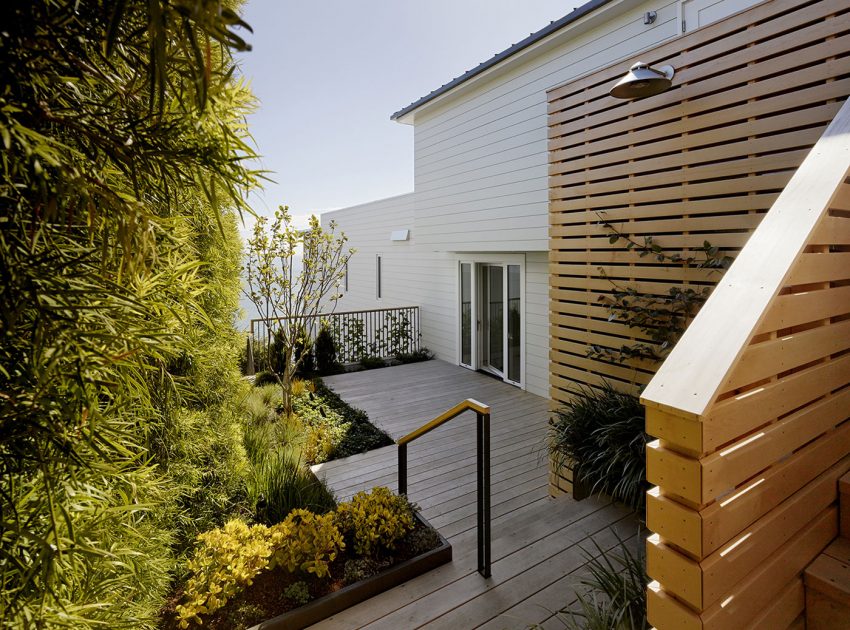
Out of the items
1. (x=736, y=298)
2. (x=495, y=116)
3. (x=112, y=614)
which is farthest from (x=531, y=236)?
(x=112, y=614)

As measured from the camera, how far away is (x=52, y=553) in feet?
2.96

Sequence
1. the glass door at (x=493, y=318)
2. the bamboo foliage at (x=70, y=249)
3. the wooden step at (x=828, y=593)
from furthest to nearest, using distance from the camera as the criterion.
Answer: the glass door at (x=493, y=318) < the wooden step at (x=828, y=593) < the bamboo foliage at (x=70, y=249)

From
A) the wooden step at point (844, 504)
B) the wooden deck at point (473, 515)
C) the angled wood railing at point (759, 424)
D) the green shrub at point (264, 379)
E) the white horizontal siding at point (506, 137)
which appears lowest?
the wooden deck at point (473, 515)

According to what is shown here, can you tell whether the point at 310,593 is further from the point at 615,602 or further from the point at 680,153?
the point at 680,153

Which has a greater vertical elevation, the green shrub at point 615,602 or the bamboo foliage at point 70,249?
the bamboo foliage at point 70,249

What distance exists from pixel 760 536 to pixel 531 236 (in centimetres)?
589

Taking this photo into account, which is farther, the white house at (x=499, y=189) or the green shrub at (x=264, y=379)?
the green shrub at (x=264, y=379)

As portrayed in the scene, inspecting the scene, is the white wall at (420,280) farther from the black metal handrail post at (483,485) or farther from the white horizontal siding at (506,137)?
the black metal handrail post at (483,485)

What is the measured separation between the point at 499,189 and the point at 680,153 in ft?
14.8

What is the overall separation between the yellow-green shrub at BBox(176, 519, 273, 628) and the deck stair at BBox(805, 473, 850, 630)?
101 inches

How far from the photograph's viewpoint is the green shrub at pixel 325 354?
916 cm

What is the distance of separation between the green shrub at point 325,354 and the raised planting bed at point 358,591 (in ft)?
21.0

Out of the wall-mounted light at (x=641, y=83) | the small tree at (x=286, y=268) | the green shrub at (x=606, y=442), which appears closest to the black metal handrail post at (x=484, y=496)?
the green shrub at (x=606, y=442)

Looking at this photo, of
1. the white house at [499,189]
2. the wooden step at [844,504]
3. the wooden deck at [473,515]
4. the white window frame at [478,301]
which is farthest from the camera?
the white window frame at [478,301]
